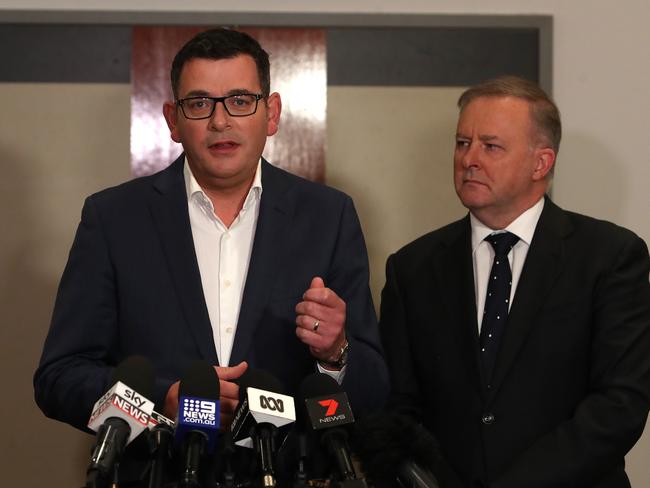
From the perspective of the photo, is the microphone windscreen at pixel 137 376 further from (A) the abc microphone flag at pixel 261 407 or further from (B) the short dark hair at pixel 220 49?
(B) the short dark hair at pixel 220 49

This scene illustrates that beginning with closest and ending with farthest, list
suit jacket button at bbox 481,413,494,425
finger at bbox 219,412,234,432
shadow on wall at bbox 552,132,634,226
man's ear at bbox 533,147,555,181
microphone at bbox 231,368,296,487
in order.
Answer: microphone at bbox 231,368,296,487 < finger at bbox 219,412,234,432 < suit jacket button at bbox 481,413,494,425 < man's ear at bbox 533,147,555,181 < shadow on wall at bbox 552,132,634,226

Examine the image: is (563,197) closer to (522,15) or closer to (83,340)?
(522,15)

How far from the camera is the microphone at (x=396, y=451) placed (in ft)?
5.75

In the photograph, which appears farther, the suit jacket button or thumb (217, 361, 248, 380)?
the suit jacket button

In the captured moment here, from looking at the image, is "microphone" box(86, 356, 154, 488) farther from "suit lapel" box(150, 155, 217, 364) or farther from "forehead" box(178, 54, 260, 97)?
"forehead" box(178, 54, 260, 97)

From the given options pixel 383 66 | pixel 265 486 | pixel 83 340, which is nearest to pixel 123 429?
pixel 265 486

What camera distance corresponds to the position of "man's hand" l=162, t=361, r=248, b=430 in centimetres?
196

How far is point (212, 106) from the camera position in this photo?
232 centimetres

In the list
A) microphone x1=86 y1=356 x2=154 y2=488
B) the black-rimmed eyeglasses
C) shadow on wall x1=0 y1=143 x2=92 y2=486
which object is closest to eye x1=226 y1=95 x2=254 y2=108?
the black-rimmed eyeglasses

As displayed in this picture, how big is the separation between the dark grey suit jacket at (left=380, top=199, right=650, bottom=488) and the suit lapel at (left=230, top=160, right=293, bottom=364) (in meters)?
0.73

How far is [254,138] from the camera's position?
2354 millimetres

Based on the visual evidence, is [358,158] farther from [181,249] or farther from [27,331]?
[181,249]

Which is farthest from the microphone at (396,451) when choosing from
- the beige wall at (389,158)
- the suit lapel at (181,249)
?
the beige wall at (389,158)

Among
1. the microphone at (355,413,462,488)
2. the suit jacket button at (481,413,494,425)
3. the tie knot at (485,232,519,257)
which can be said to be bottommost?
the suit jacket button at (481,413,494,425)
